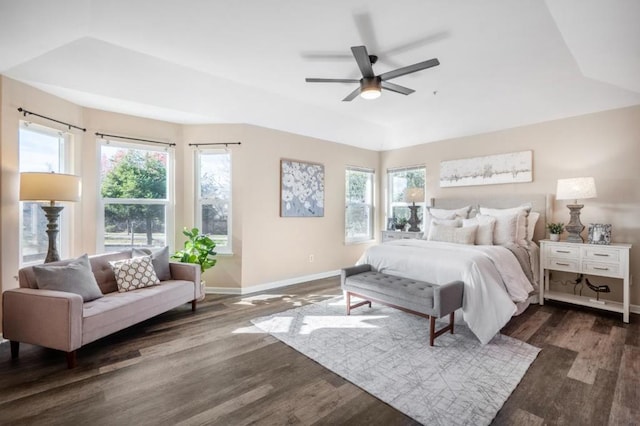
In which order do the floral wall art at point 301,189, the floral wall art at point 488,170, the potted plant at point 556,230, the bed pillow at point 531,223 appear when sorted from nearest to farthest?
the potted plant at point 556,230 < the bed pillow at point 531,223 < the floral wall art at point 488,170 < the floral wall art at point 301,189

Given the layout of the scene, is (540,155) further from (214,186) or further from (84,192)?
(84,192)

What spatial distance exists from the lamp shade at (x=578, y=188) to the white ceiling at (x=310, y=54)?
1.06 metres

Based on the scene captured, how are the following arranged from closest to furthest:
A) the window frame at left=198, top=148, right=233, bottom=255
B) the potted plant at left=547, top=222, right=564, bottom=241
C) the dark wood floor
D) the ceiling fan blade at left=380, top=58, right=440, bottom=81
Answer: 1. the dark wood floor
2. the ceiling fan blade at left=380, top=58, right=440, bottom=81
3. the potted plant at left=547, top=222, right=564, bottom=241
4. the window frame at left=198, top=148, right=233, bottom=255

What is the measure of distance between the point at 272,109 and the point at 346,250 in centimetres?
298

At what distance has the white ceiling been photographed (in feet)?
7.63

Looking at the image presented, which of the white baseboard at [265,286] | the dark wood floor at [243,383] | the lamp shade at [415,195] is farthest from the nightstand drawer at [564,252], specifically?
the white baseboard at [265,286]

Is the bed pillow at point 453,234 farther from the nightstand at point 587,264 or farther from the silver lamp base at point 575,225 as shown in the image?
the silver lamp base at point 575,225

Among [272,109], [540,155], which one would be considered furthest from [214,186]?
[540,155]

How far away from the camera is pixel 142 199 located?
4.28 metres

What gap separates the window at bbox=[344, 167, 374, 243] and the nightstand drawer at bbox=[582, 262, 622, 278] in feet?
11.5

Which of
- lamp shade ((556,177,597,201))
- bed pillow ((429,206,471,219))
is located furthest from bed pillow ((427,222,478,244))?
lamp shade ((556,177,597,201))

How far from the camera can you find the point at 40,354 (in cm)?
262

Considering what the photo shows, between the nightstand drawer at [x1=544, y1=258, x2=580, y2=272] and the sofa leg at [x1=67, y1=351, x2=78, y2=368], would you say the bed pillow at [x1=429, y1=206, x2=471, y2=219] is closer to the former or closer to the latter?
the nightstand drawer at [x1=544, y1=258, x2=580, y2=272]

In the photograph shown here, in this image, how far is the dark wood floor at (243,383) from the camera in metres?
1.84
